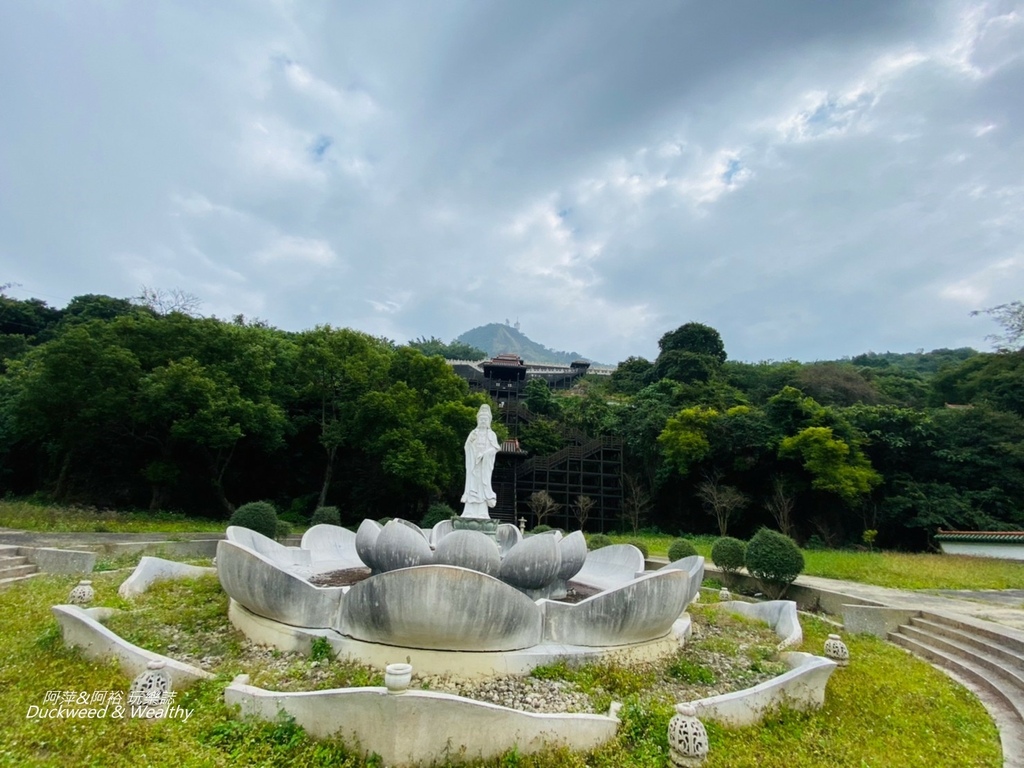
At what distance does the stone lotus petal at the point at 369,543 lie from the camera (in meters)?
6.28

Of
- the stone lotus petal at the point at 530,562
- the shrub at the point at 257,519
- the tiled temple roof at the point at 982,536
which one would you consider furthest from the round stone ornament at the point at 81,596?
the tiled temple roof at the point at 982,536

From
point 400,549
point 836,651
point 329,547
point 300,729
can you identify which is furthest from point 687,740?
point 329,547

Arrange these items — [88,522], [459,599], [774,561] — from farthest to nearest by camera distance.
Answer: [88,522] → [774,561] → [459,599]

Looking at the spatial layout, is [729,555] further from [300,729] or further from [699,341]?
[699,341]

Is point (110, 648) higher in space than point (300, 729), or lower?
higher

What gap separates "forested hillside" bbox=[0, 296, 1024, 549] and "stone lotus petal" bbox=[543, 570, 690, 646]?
14535 millimetres

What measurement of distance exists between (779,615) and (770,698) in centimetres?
324

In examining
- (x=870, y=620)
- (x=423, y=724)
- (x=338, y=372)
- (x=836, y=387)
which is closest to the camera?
(x=423, y=724)

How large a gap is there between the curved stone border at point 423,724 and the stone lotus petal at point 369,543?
7.88 feet

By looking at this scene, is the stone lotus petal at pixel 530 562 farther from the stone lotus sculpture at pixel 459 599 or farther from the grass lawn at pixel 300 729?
the grass lawn at pixel 300 729

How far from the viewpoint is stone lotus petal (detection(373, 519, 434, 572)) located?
5.93 metres

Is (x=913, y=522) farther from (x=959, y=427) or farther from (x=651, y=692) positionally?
(x=651, y=692)

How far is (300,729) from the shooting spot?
3.76 m

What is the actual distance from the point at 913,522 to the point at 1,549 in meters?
27.0
